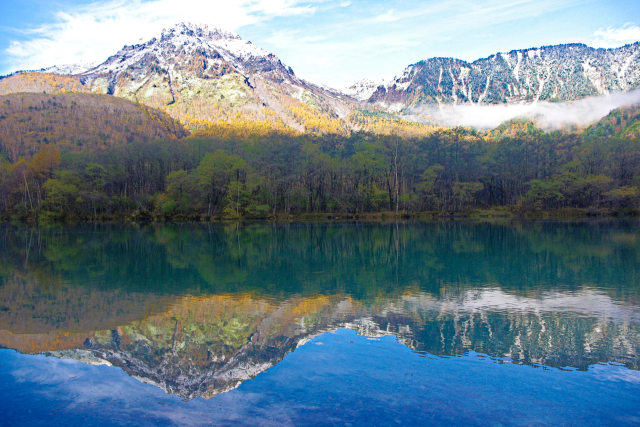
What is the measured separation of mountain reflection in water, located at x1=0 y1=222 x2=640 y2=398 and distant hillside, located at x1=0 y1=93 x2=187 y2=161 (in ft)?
418

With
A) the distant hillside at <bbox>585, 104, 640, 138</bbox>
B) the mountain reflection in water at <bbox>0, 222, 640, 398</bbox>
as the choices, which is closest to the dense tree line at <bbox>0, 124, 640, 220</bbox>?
the mountain reflection in water at <bbox>0, 222, 640, 398</bbox>

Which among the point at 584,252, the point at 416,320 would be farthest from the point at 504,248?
the point at 416,320

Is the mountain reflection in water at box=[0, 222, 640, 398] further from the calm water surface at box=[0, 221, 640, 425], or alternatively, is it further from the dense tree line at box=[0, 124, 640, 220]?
the dense tree line at box=[0, 124, 640, 220]

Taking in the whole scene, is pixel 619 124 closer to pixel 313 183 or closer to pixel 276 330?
pixel 313 183

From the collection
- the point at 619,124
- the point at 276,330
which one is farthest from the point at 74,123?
the point at 619,124

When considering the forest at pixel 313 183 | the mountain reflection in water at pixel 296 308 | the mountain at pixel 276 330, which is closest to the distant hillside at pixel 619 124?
the forest at pixel 313 183

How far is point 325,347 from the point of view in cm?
1106

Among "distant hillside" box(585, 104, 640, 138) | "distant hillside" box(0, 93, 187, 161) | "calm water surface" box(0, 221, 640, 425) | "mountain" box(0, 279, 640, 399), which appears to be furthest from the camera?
"distant hillside" box(585, 104, 640, 138)

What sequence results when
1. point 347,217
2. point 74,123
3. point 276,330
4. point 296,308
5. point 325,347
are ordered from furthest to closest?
point 74,123 → point 347,217 → point 296,308 → point 276,330 → point 325,347

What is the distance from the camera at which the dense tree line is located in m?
80.4

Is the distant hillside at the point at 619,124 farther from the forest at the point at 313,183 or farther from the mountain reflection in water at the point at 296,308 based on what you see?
the mountain reflection in water at the point at 296,308

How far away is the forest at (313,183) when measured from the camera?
263 feet

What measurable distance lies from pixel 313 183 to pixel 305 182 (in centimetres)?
162

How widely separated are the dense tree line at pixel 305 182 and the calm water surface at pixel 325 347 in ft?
199
